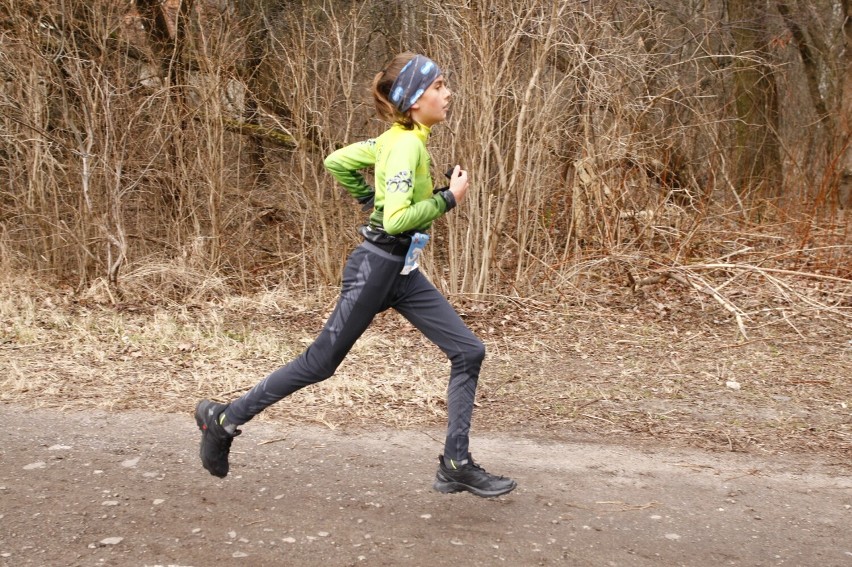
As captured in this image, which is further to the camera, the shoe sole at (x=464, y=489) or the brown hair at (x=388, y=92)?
the shoe sole at (x=464, y=489)

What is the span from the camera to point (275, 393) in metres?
3.94

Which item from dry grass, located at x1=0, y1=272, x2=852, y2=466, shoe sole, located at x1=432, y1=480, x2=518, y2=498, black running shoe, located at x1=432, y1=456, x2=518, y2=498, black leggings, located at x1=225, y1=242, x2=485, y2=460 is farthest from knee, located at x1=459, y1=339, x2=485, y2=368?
dry grass, located at x1=0, y1=272, x2=852, y2=466

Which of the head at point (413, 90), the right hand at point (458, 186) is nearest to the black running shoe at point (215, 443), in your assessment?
the right hand at point (458, 186)

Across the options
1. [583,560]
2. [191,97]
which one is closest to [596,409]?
[583,560]

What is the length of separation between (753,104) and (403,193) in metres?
10.5

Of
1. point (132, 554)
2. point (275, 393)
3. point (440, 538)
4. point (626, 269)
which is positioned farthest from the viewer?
point (626, 269)

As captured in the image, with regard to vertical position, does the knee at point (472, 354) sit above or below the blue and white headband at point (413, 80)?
below

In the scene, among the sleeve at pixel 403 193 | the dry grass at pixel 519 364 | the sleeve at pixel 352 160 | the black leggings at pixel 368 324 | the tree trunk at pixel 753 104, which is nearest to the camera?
the sleeve at pixel 403 193

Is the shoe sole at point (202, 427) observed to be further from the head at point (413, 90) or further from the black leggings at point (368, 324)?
the head at point (413, 90)

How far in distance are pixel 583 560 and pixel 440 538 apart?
1.99ft

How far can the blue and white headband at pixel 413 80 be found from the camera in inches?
143

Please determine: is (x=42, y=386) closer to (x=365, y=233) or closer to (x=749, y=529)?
(x=365, y=233)

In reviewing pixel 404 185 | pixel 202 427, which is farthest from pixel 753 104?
pixel 202 427

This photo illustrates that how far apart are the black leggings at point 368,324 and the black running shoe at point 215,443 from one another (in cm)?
Result: 7
